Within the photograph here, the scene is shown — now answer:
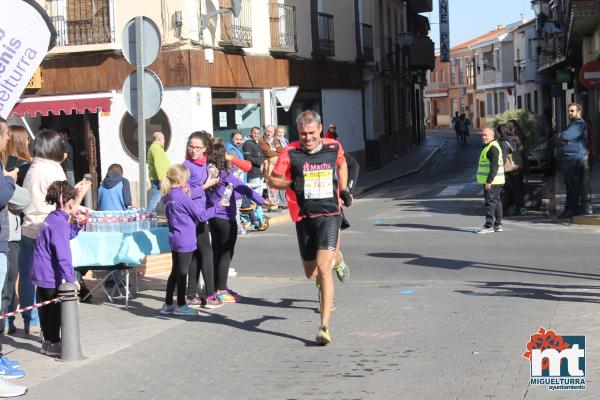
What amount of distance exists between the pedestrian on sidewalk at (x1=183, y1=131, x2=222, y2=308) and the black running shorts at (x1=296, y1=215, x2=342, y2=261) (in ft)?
6.21

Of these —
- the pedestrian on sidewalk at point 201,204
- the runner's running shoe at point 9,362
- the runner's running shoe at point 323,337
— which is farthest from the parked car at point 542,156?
the runner's running shoe at point 9,362

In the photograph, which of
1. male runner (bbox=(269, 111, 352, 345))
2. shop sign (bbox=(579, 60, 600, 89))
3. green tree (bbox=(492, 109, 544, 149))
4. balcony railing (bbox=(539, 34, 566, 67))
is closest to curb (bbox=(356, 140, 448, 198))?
green tree (bbox=(492, 109, 544, 149))

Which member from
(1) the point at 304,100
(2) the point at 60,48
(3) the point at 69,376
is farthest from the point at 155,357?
(1) the point at 304,100

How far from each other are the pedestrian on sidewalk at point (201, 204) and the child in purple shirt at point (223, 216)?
10 centimetres

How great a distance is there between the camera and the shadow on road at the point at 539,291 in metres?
10.4

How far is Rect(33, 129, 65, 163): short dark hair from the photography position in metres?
8.98

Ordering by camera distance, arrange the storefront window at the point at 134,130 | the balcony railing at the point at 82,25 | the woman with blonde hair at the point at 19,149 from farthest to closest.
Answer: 1. the storefront window at the point at 134,130
2. the balcony railing at the point at 82,25
3. the woman with blonde hair at the point at 19,149

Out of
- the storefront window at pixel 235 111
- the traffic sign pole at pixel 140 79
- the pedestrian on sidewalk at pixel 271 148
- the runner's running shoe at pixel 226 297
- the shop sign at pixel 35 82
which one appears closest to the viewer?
the runner's running shoe at pixel 226 297

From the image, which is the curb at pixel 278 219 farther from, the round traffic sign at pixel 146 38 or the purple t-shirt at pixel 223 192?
the purple t-shirt at pixel 223 192

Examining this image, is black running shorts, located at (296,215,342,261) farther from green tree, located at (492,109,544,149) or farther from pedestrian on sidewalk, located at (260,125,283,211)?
green tree, located at (492,109,544,149)

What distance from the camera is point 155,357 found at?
8.39 m

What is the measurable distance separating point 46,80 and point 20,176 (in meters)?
16.3

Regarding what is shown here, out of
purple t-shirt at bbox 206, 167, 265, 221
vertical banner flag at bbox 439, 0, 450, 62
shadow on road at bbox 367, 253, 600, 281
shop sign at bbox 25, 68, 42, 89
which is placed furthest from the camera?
vertical banner flag at bbox 439, 0, 450, 62

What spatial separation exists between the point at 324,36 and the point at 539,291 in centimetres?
2283
